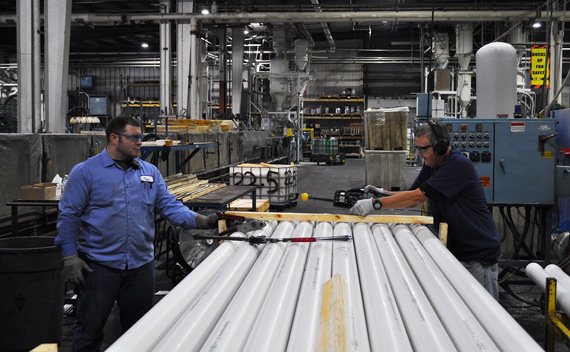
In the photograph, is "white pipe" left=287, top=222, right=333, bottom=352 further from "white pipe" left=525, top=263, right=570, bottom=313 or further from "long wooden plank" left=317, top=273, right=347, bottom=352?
"white pipe" left=525, top=263, right=570, bottom=313

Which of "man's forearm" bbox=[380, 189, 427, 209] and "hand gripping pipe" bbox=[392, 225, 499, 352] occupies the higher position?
"man's forearm" bbox=[380, 189, 427, 209]

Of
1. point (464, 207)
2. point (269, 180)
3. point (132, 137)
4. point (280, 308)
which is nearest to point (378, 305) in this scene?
point (280, 308)

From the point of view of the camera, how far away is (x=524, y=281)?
221 inches

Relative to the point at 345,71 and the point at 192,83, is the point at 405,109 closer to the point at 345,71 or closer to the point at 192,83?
the point at 192,83

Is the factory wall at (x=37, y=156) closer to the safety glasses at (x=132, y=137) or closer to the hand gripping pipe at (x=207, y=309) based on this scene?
the safety glasses at (x=132, y=137)

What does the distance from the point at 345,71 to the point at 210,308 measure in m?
26.5

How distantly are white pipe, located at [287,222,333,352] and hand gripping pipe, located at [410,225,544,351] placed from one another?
554 millimetres

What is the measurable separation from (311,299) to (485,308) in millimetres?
658

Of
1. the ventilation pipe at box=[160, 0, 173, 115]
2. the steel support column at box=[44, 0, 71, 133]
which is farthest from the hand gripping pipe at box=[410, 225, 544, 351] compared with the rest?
the ventilation pipe at box=[160, 0, 173, 115]

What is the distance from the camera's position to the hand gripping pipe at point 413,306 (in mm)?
1700

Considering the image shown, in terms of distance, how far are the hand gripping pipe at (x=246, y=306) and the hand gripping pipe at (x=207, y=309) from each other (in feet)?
0.12

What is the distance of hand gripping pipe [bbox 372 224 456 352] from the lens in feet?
5.58

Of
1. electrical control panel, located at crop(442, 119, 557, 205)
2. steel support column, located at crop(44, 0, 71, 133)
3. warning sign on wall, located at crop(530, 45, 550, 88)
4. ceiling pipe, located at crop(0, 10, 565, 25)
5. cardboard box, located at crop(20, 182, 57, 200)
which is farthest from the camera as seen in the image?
ceiling pipe, located at crop(0, 10, 565, 25)

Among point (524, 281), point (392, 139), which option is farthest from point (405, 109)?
point (524, 281)
